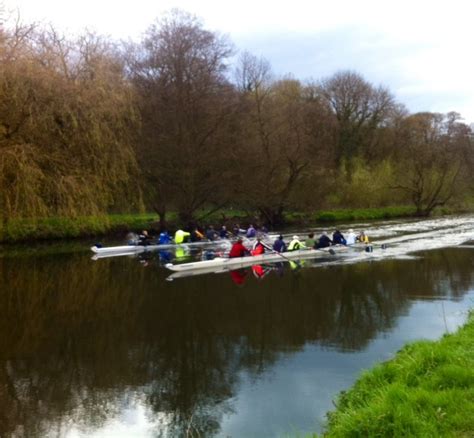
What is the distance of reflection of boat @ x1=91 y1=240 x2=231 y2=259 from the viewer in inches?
965

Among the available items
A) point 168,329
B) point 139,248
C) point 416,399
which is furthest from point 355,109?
point 416,399

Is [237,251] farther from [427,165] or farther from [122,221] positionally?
[427,165]

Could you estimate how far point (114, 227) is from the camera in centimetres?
3325

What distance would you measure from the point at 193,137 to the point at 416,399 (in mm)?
30520

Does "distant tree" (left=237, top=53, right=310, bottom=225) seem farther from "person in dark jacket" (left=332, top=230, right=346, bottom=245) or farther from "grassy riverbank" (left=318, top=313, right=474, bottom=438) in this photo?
"grassy riverbank" (left=318, top=313, right=474, bottom=438)

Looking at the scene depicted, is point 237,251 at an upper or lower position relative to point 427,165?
lower

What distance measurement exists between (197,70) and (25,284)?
825 inches

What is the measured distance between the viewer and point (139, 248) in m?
25.6

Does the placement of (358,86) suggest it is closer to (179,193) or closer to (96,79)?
(179,193)

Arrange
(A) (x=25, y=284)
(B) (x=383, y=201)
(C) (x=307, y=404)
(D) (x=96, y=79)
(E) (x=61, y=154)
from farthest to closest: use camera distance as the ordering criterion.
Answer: (B) (x=383, y=201)
(D) (x=96, y=79)
(E) (x=61, y=154)
(A) (x=25, y=284)
(C) (x=307, y=404)

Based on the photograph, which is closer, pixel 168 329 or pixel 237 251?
pixel 168 329

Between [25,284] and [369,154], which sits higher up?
[369,154]

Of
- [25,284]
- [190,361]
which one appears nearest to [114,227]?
[25,284]

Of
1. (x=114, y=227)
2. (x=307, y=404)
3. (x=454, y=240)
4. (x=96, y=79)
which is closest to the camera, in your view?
(x=307, y=404)
